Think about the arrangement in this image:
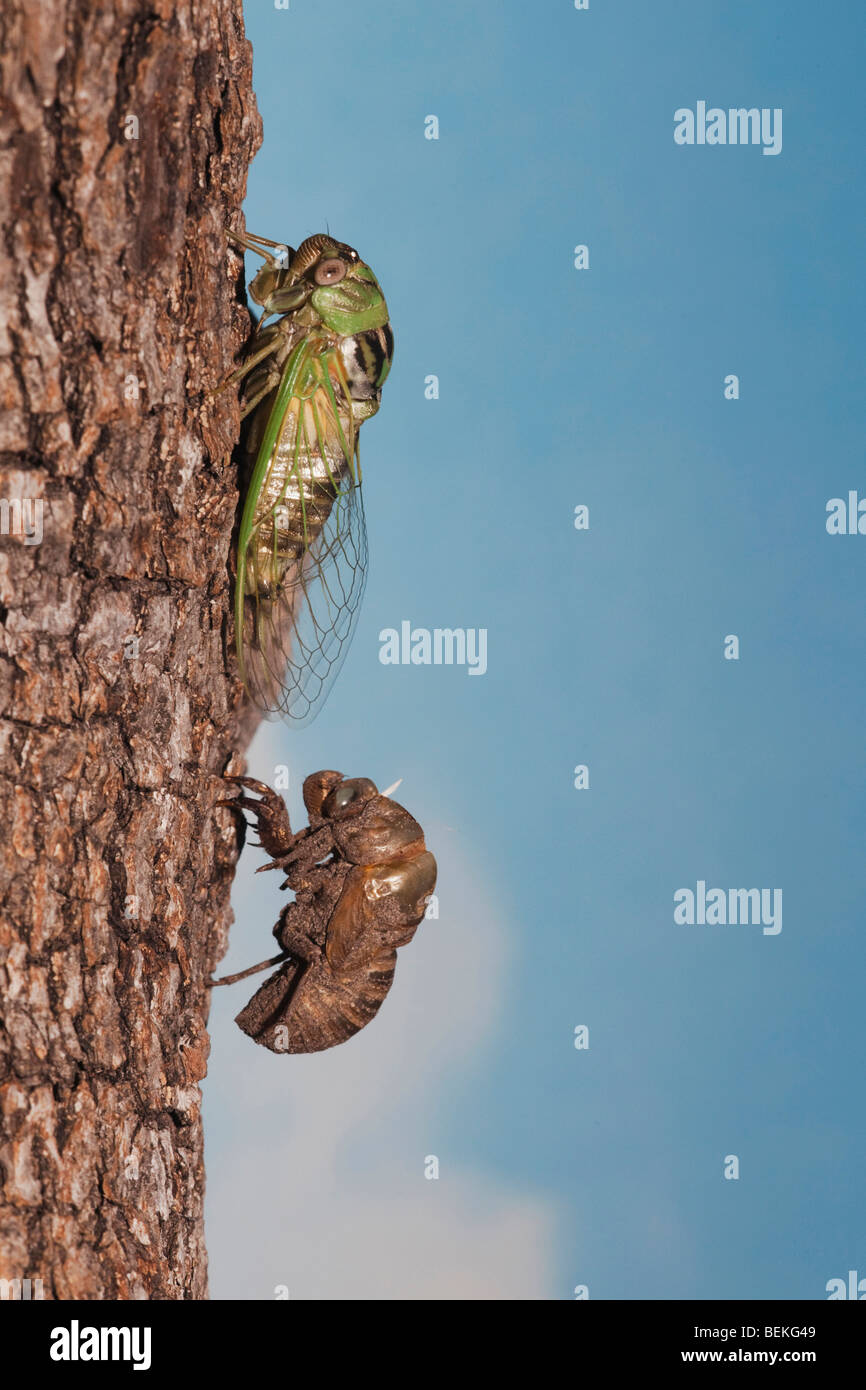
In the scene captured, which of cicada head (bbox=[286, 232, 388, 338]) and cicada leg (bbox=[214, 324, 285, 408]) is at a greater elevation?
cicada head (bbox=[286, 232, 388, 338])

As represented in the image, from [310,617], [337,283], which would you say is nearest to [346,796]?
[310,617]

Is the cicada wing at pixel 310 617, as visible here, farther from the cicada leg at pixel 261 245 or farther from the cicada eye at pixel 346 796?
the cicada leg at pixel 261 245

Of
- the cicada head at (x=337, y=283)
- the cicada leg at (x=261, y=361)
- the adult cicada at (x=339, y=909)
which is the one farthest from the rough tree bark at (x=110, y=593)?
the adult cicada at (x=339, y=909)

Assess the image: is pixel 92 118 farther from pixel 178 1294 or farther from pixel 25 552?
pixel 178 1294

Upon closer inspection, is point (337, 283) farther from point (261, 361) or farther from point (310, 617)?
point (310, 617)

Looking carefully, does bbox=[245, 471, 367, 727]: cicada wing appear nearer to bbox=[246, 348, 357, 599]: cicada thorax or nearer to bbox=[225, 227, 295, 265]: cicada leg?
Answer: bbox=[246, 348, 357, 599]: cicada thorax

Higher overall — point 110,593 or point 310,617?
point 310,617

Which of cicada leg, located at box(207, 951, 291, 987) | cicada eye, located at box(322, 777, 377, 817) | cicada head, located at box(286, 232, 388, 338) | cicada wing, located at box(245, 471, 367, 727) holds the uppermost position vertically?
cicada head, located at box(286, 232, 388, 338)

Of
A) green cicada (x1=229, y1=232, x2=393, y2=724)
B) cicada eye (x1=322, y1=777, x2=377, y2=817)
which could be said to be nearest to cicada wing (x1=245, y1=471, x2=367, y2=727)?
green cicada (x1=229, y1=232, x2=393, y2=724)
